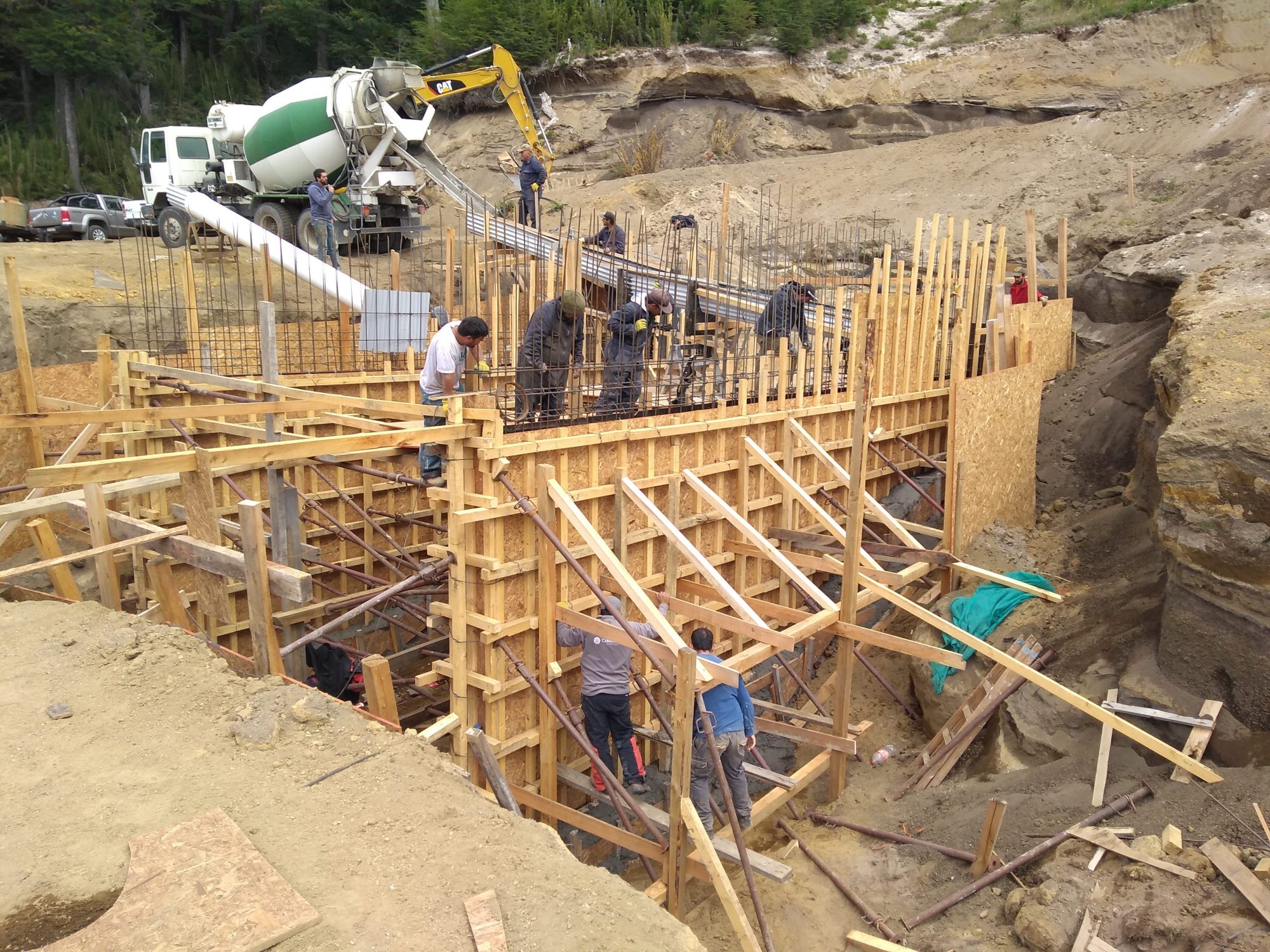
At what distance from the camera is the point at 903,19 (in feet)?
88.0

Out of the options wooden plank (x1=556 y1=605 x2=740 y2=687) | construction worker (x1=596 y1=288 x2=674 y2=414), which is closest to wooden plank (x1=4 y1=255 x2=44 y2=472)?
construction worker (x1=596 y1=288 x2=674 y2=414)

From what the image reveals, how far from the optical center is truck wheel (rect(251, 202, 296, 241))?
1794cm

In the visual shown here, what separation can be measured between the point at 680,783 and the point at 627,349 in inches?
178

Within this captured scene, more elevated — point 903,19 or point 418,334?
point 903,19

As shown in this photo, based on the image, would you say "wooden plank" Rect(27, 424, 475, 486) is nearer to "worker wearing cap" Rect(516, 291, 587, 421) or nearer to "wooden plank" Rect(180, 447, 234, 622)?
"wooden plank" Rect(180, 447, 234, 622)

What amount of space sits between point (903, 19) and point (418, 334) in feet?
76.2

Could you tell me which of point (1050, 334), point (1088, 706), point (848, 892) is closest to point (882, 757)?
point (848, 892)

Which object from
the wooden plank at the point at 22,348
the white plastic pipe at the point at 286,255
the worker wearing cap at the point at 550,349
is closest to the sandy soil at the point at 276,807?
the worker wearing cap at the point at 550,349

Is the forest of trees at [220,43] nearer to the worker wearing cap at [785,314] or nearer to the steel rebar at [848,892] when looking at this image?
the worker wearing cap at [785,314]

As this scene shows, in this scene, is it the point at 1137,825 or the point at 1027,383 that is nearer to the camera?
the point at 1137,825

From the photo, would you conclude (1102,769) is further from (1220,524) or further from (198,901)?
(198,901)

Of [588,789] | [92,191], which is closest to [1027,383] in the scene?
[588,789]

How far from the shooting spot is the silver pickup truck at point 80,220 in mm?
21109

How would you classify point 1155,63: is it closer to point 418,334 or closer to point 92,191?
point 418,334
